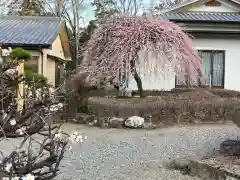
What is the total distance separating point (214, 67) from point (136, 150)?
10203 millimetres

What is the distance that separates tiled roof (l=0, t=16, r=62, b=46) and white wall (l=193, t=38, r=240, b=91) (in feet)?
22.2

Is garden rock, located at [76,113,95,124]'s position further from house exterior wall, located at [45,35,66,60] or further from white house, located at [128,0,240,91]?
house exterior wall, located at [45,35,66,60]

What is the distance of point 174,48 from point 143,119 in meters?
2.96

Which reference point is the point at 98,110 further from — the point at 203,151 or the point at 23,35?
the point at 23,35

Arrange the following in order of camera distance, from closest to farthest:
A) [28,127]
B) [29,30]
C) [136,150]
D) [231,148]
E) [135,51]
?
1. [28,127]
2. [231,148]
3. [136,150]
4. [135,51]
5. [29,30]

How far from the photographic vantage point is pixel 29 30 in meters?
21.8

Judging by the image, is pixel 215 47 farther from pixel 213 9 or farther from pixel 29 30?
pixel 29 30

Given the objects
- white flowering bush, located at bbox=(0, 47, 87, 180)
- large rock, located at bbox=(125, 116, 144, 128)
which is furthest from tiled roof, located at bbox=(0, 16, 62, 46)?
white flowering bush, located at bbox=(0, 47, 87, 180)

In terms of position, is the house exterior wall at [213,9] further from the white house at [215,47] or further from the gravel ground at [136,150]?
the gravel ground at [136,150]

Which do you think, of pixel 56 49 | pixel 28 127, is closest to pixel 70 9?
pixel 56 49

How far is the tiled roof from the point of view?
18.8m

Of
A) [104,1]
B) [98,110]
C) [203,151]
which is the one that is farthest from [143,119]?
[104,1]

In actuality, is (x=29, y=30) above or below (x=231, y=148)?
above

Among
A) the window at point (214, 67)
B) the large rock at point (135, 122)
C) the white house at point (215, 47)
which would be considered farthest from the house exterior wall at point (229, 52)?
the large rock at point (135, 122)
